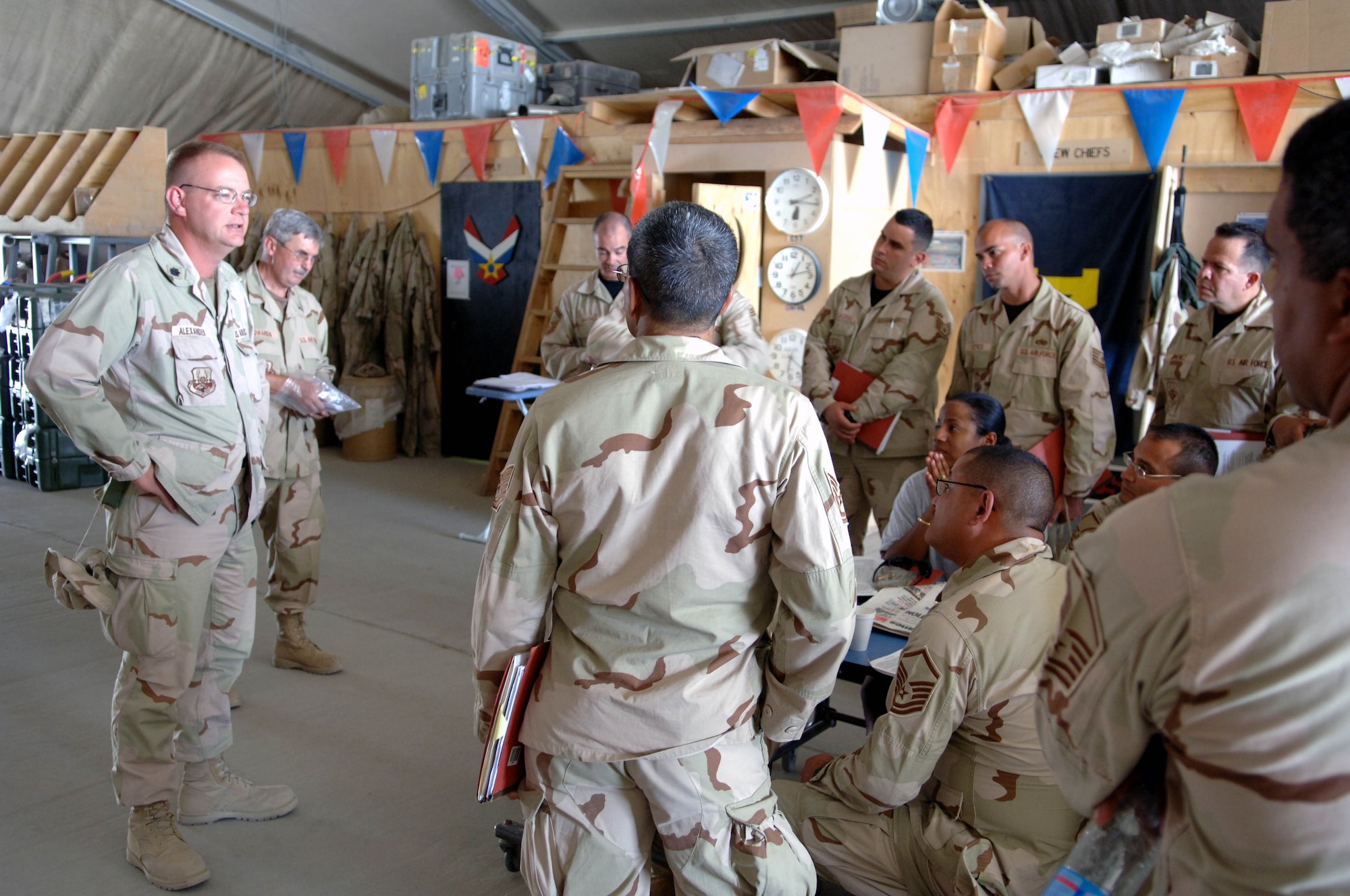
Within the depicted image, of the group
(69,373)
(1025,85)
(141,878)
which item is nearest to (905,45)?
(1025,85)

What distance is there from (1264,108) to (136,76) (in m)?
8.57

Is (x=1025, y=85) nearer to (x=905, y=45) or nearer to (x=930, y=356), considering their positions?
(x=905, y=45)

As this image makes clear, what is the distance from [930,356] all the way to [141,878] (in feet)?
10.5

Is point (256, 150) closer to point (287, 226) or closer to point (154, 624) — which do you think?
point (287, 226)

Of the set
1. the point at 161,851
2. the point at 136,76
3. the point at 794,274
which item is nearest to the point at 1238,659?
the point at 161,851

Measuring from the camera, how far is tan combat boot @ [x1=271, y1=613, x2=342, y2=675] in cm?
382

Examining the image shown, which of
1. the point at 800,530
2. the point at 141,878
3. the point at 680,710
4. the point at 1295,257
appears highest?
the point at 1295,257

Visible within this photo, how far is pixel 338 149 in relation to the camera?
8.34 meters

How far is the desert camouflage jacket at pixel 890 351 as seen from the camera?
4.00 metres

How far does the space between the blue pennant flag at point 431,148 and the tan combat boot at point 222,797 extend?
6.01 metres

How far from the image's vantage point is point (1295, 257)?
0.82 meters

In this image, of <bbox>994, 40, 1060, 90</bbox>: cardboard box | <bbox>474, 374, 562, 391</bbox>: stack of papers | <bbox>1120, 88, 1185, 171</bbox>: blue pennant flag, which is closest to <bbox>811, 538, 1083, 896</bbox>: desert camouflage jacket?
<bbox>474, 374, 562, 391</bbox>: stack of papers

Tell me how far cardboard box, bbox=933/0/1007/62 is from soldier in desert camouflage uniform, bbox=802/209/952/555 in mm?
2553

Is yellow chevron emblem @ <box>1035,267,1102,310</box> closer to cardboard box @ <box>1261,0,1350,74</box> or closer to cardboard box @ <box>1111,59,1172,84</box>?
cardboard box @ <box>1111,59,1172,84</box>
